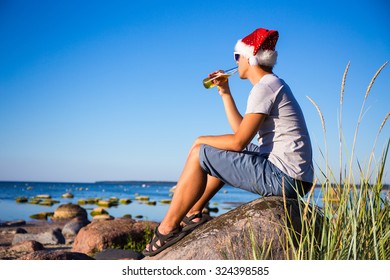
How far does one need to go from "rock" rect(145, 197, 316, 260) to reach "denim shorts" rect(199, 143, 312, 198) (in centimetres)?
15

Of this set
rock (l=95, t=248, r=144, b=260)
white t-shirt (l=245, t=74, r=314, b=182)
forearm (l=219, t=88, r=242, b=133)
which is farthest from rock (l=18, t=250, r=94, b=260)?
white t-shirt (l=245, t=74, r=314, b=182)

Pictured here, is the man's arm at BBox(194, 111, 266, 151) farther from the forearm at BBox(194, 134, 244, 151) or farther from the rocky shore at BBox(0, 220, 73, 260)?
the rocky shore at BBox(0, 220, 73, 260)

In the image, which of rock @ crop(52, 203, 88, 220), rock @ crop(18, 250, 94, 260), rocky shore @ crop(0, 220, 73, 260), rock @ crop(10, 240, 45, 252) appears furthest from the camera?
rock @ crop(52, 203, 88, 220)

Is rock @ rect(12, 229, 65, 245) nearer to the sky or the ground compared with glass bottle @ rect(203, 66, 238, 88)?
nearer to the ground

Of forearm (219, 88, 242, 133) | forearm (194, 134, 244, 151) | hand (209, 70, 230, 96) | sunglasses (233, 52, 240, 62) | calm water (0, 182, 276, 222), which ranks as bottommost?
calm water (0, 182, 276, 222)

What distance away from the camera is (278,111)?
3.29 m

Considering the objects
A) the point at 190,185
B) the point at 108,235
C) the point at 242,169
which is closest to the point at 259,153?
the point at 242,169

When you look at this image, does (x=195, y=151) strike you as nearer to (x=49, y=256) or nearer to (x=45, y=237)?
(x=49, y=256)

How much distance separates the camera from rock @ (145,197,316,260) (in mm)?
3213

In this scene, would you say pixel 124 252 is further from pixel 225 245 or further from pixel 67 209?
pixel 67 209

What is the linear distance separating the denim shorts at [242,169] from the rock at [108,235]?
4.57 meters

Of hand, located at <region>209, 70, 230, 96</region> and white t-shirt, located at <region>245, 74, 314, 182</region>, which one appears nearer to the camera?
white t-shirt, located at <region>245, 74, 314, 182</region>

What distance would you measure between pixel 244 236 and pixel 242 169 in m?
0.44
